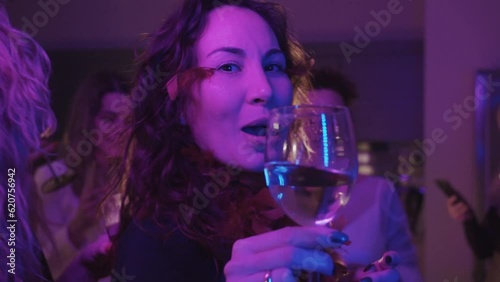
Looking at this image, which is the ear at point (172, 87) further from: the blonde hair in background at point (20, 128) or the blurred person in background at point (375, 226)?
the blurred person in background at point (375, 226)

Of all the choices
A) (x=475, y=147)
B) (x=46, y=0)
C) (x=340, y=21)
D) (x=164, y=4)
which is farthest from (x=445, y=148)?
(x=46, y=0)

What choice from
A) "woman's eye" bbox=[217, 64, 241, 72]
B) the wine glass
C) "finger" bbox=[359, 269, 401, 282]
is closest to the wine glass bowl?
the wine glass

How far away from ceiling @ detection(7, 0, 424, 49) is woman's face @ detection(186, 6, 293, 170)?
166 cm

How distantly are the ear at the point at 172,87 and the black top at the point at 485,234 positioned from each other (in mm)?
1578

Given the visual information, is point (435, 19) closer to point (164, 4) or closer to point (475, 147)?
point (475, 147)

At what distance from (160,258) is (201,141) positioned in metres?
0.22

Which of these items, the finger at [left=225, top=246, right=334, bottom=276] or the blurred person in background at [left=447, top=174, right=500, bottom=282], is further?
the blurred person in background at [left=447, top=174, right=500, bottom=282]

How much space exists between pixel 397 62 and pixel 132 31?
141 cm

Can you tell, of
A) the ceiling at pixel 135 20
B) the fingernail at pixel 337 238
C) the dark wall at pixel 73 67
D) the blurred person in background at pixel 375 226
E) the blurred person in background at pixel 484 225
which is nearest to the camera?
the fingernail at pixel 337 238

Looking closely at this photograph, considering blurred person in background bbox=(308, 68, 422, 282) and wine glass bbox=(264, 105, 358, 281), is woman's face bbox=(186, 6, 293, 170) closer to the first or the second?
wine glass bbox=(264, 105, 358, 281)

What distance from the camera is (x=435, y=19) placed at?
2.49 m

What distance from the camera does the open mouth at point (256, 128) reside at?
2.79ft

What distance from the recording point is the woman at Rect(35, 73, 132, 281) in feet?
5.46

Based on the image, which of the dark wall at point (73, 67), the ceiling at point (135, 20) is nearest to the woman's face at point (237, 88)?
the ceiling at point (135, 20)
